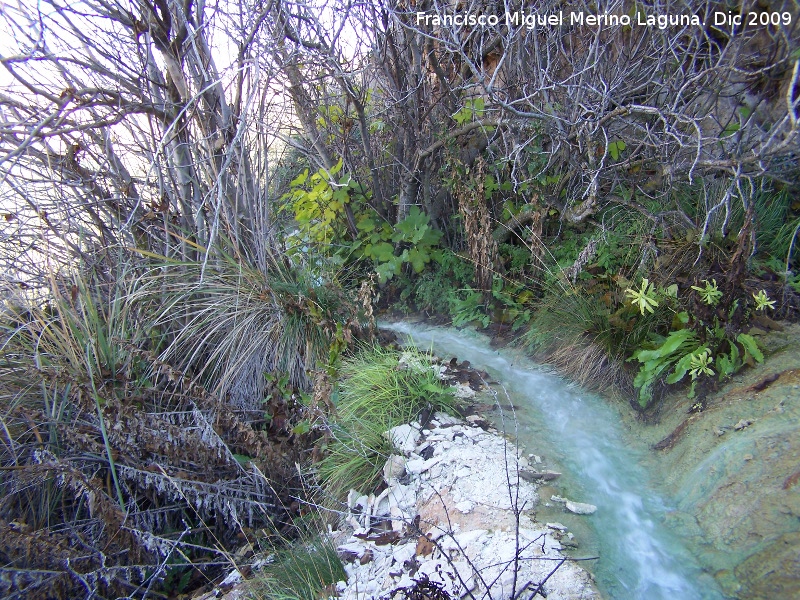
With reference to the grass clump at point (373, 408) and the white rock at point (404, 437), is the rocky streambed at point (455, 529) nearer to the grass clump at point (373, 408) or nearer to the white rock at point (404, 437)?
the white rock at point (404, 437)

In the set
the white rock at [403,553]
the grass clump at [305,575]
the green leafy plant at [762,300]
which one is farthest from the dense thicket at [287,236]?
the white rock at [403,553]

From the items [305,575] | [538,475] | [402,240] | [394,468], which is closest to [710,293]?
[538,475]

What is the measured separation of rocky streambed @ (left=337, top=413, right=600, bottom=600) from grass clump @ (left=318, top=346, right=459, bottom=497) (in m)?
0.11

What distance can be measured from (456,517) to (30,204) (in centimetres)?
371

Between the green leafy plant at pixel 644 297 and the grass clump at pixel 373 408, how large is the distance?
1345 millimetres

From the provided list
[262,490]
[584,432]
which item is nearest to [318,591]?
[262,490]

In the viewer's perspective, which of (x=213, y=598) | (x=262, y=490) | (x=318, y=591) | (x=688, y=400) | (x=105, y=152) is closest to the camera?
(x=318, y=591)

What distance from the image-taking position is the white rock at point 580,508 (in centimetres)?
282

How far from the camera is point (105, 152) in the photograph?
4.30 meters

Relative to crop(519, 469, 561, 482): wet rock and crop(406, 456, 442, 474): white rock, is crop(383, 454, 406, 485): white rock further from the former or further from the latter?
crop(519, 469, 561, 482): wet rock

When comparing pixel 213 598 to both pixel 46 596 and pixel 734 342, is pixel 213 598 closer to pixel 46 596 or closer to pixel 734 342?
pixel 46 596

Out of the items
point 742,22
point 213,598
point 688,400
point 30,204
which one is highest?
point 742,22

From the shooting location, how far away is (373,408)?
3662 millimetres

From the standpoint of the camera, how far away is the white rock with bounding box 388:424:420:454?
341 cm
